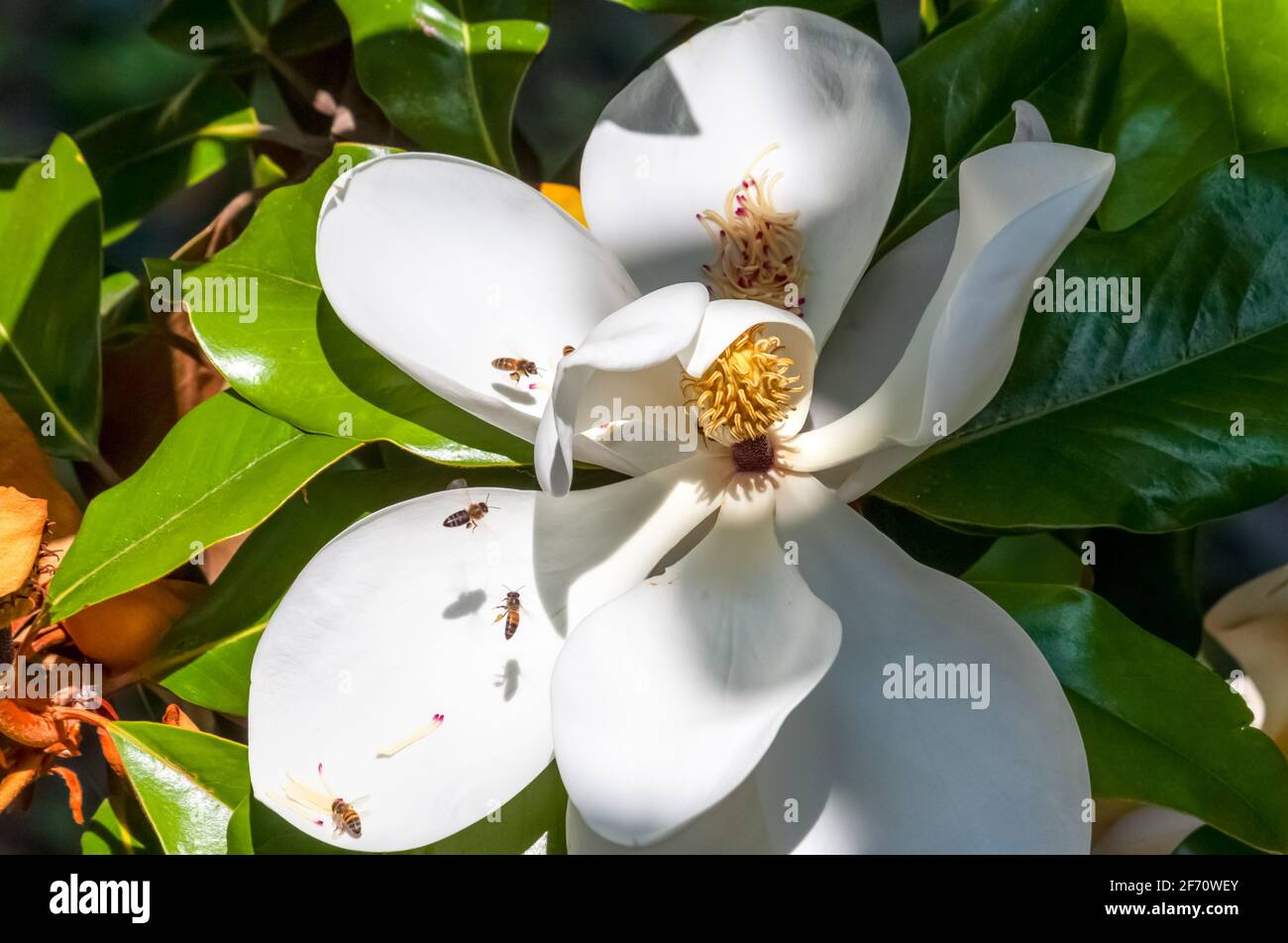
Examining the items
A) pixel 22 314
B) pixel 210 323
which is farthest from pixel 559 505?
pixel 22 314

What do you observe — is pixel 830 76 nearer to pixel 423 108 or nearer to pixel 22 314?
pixel 423 108

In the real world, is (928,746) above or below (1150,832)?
above

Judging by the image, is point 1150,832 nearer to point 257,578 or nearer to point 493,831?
point 493,831

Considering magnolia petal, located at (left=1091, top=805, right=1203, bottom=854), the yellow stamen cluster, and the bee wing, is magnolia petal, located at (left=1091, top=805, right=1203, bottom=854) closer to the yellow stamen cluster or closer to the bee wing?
the yellow stamen cluster

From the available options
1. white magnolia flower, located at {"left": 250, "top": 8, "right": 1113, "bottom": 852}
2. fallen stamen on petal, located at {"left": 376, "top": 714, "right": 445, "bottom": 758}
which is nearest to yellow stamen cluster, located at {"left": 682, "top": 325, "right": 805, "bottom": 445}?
white magnolia flower, located at {"left": 250, "top": 8, "right": 1113, "bottom": 852}

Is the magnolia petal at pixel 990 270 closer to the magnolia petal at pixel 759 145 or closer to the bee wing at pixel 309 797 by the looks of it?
the magnolia petal at pixel 759 145

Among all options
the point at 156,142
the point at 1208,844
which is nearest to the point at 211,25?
the point at 156,142

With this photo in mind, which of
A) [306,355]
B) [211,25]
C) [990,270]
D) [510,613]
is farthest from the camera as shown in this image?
[211,25]
